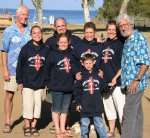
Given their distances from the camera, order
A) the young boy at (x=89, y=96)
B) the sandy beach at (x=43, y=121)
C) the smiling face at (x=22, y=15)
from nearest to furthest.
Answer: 1. the young boy at (x=89, y=96)
2. the smiling face at (x=22, y=15)
3. the sandy beach at (x=43, y=121)

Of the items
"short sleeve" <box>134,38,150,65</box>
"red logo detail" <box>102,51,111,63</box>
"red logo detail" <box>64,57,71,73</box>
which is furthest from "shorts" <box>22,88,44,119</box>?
"short sleeve" <box>134,38,150,65</box>

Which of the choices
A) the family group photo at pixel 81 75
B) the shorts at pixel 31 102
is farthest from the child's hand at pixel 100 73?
the shorts at pixel 31 102

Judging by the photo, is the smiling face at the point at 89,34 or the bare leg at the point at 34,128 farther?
the bare leg at the point at 34,128

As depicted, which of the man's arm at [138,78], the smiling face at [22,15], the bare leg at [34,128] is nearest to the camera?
the man's arm at [138,78]

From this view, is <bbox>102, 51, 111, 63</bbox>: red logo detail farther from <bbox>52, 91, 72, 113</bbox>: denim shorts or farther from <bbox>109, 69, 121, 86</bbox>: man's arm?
<bbox>52, 91, 72, 113</bbox>: denim shorts

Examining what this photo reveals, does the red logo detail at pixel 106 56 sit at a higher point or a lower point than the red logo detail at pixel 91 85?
higher

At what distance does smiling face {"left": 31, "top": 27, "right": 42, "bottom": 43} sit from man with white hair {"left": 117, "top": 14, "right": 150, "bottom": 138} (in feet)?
4.92

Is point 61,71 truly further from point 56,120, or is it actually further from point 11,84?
point 11,84

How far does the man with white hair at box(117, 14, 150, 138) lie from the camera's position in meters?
7.70

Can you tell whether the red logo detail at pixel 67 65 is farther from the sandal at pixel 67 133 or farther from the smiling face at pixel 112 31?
the sandal at pixel 67 133

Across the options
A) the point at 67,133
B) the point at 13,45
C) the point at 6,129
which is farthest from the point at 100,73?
the point at 6,129

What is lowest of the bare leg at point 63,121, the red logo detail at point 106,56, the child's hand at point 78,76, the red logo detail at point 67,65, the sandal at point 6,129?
the sandal at point 6,129

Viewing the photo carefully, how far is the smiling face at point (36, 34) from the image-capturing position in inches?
348

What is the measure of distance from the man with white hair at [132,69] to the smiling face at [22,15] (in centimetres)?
175
